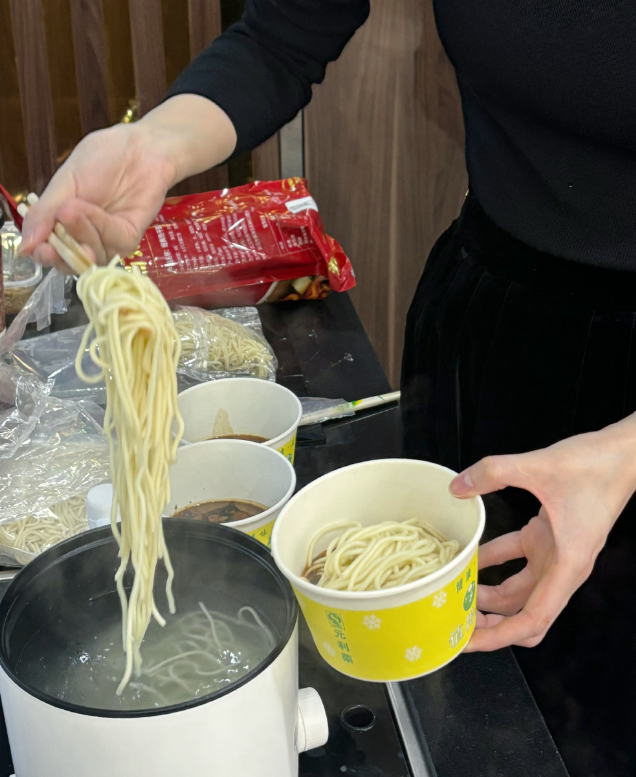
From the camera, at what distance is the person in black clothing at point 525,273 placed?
875 millimetres

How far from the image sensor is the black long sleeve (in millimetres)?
1345

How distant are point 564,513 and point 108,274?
0.54 m

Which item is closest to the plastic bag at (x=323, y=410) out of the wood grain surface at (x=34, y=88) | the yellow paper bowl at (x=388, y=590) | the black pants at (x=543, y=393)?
the black pants at (x=543, y=393)

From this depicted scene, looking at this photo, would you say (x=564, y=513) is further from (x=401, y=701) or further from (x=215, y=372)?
(x=215, y=372)

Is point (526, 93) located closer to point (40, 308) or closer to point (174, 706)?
point (174, 706)

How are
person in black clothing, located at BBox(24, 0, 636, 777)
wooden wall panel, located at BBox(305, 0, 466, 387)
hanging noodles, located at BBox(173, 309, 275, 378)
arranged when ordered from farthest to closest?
wooden wall panel, located at BBox(305, 0, 466, 387), hanging noodles, located at BBox(173, 309, 275, 378), person in black clothing, located at BBox(24, 0, 636, 777)

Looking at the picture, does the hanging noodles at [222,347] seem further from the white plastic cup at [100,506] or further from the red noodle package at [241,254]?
the white plastic cup at [100,506]

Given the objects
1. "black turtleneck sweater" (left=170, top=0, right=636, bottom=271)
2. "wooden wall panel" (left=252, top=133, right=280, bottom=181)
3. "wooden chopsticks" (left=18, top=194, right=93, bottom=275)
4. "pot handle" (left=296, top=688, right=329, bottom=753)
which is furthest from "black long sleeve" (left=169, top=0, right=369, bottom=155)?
"wooden wall panel" (left=252, top=133, right=280, bottom=181)

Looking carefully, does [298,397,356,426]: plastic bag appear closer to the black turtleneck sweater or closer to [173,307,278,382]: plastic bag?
[173,307,278,382]: plastic bag

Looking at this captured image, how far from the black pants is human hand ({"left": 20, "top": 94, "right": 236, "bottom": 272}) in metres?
0.48

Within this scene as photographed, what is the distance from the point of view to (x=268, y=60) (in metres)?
1.41

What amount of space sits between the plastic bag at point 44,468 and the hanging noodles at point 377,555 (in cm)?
45

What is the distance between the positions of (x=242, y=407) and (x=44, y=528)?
1.13ft

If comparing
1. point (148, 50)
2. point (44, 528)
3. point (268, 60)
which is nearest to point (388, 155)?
point (148, 50)
